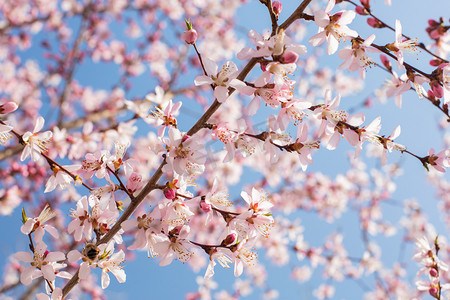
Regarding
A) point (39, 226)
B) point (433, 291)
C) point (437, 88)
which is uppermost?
point (437, 88)

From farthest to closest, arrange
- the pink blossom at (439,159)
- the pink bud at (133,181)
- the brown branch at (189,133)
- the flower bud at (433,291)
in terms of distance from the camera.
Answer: the flower bud at (433,291)
the pink blossom at (439,159)
the pink bud at (133,181)
the brown branch at (189,133)

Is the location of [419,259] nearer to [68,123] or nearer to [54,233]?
[54,233]

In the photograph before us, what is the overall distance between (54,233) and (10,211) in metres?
3.45

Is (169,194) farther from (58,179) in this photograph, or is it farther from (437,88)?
(437,88)

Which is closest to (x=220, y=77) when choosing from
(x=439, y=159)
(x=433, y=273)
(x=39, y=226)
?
(x=39, y=226)

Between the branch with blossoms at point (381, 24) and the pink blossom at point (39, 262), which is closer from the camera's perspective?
the pink blossom at point (39, 262)

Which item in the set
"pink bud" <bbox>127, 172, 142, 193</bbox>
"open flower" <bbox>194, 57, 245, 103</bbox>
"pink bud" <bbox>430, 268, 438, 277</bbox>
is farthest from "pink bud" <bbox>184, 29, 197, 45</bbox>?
"pink bud" <bbox>430, 268, 438, 277</bbox>

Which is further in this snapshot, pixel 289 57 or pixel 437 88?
pixel 437 88

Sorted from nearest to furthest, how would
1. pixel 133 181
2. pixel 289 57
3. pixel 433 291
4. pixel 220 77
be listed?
1. pixel 289 57
2. pixel 220 77
3. pixel 133 181
4. pixel 433 291

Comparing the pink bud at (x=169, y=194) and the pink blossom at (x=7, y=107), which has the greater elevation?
the pink blossom at (x=7, y=107)

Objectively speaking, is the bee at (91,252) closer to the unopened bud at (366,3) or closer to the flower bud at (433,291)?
the unopened bud at (366,3)

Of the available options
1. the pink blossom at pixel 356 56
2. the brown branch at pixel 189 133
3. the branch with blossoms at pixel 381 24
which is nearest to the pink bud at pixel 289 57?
the brown branch at pixel 189 133

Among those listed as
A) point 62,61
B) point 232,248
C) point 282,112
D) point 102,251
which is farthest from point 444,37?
point 62,61

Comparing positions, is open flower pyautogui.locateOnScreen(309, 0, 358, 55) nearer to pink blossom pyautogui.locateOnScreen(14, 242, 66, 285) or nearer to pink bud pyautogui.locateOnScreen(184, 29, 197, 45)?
pink bud pyautogui.locateOnScreen(184, 29, 197, 45)
